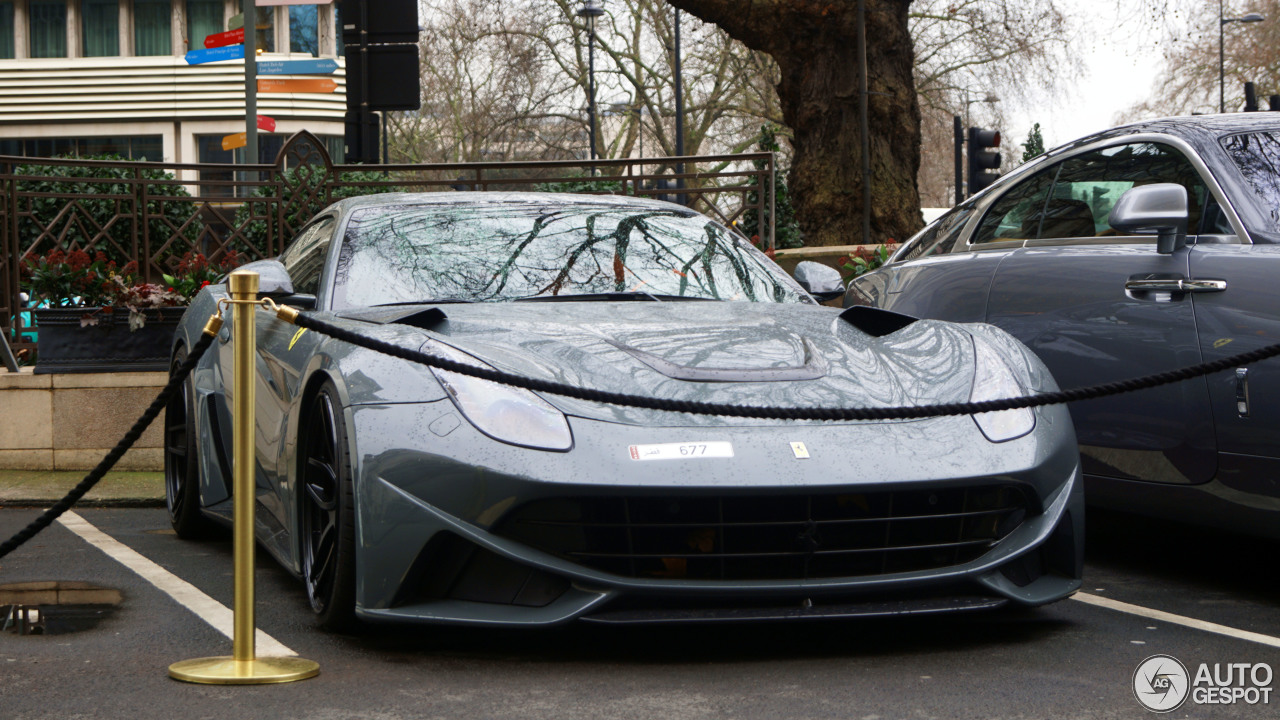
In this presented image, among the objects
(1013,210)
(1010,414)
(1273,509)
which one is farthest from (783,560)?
(1013,210)

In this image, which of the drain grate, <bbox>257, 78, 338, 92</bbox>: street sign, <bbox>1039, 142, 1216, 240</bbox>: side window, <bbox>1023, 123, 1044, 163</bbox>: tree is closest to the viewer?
the drain grate

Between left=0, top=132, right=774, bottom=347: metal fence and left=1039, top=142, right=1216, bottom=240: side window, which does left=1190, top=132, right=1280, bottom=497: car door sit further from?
left=0, top=132, right=774, bottom=347: metal fence

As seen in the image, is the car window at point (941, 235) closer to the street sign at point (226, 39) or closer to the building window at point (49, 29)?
the street sign at point (226, 39)

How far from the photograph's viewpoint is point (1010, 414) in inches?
150

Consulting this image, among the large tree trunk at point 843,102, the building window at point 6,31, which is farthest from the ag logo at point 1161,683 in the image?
the building window at point 6,31

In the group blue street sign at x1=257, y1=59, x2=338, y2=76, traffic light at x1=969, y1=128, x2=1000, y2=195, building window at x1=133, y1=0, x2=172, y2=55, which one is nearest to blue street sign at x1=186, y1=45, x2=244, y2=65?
blue street sign at x1=257, y1=59, x2=338, y2=76

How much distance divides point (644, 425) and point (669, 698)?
65cm

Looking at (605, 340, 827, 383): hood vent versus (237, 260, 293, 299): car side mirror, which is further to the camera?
(237, 260, 293, 299): car side mirror

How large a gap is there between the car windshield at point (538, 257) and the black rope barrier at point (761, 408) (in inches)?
35.3

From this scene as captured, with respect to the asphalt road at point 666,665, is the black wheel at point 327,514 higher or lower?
higher

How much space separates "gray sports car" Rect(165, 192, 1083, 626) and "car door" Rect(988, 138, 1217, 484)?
64cm

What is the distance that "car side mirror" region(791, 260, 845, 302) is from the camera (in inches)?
200

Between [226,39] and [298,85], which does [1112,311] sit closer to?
[298,85]

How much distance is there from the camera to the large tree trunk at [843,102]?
1526 cm
